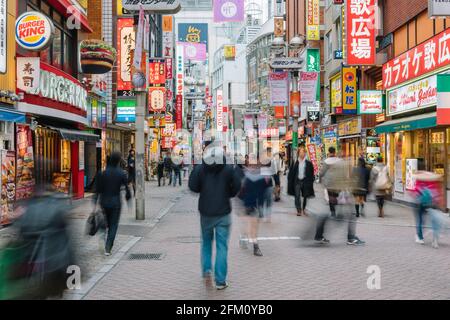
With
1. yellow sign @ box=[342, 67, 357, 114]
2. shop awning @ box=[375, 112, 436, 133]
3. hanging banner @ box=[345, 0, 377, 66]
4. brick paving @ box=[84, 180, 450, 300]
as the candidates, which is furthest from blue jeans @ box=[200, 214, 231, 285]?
yellow sign @ box=[342, 67, 357, 114]

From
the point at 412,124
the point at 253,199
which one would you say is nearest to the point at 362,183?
the point at 412,124

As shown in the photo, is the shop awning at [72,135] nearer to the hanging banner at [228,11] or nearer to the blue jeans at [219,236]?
the hanging banner at [228,11]

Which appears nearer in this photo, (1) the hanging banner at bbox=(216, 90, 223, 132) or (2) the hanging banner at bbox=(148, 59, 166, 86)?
(2) the hanging banner at bbox=(148, 59, 166, 86)

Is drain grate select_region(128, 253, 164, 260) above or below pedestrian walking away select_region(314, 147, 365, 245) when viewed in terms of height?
below

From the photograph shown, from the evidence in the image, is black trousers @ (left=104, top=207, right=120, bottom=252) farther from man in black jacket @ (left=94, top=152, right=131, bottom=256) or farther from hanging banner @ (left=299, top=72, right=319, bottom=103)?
hanging banner @ (left=299, top=72, right=319, bottom=103)

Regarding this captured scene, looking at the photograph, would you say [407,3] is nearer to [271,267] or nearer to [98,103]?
[98,103]

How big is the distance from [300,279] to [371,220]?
831 cm

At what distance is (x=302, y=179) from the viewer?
677 inches

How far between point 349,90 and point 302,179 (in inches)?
407

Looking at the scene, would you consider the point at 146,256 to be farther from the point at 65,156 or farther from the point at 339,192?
the point at 65,156

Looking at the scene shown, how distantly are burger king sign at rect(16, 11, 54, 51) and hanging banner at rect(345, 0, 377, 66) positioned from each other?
39.0 feet

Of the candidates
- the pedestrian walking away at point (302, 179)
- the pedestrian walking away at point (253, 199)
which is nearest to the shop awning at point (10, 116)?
the pedestrian walking away at point (253, 199)

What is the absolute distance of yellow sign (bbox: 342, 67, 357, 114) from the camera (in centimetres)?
2620
